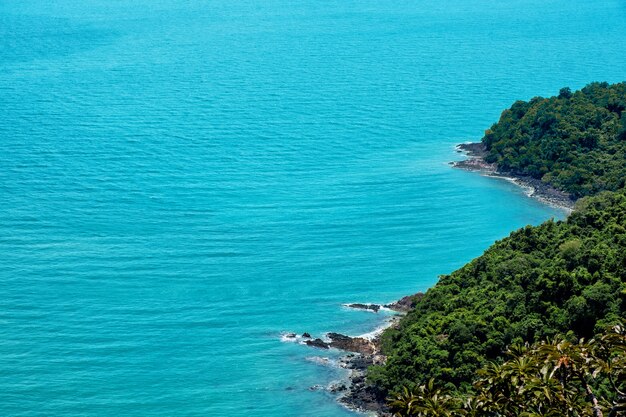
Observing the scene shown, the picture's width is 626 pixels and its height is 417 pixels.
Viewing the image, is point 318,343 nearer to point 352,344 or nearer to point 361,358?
point 352,344

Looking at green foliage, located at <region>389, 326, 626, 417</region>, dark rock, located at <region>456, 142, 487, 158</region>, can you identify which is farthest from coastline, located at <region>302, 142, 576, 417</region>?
dark rock, located at <region>456, 142, 487, 158</region>

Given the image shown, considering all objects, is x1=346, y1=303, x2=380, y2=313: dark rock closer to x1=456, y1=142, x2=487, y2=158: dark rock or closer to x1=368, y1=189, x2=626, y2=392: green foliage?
x1=368, y1=189, x2=626, y2=392: green foliage

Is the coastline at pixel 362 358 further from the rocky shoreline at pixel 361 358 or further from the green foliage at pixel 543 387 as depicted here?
the green foliage at pixel 543 387

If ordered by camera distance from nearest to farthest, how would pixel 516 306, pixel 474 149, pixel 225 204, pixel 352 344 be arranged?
pixel 516 306 < pixel 352 344 < pixel 225 204 < pixel 474 149

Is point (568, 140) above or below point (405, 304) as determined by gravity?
above

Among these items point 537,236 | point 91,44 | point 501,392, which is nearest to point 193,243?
point 537,236

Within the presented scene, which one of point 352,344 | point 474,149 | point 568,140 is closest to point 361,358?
point 352,344
